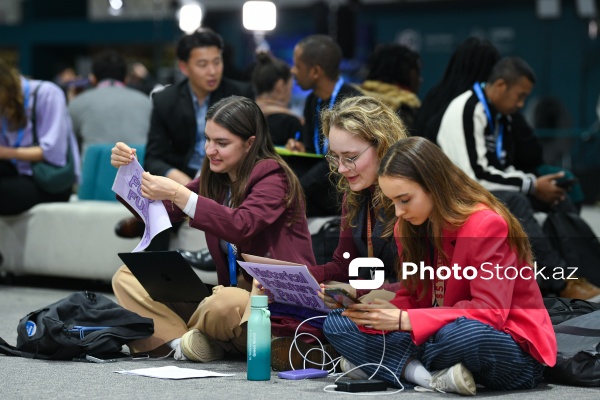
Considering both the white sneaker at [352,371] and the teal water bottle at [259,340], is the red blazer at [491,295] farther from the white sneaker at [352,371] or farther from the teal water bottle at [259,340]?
the teal water bottle at [259,340]

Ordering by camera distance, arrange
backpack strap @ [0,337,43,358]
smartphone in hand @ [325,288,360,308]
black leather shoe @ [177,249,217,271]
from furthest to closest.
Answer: black leather shoe @ [177,249,217,271]
backpack strap @ [0,337,43,358]
smartphone in hand @ [325,288,360,308]

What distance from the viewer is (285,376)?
168 inches

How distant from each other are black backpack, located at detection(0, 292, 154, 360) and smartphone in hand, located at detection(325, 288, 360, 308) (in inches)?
43.6

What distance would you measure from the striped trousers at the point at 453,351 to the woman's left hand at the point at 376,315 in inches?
4.9

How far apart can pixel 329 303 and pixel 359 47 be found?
15.6 m

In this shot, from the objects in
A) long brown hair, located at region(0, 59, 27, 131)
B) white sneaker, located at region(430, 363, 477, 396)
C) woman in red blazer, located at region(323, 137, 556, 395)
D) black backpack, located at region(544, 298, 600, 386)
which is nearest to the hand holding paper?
woman in red blazer, located at region(323, 137, 556, 395)

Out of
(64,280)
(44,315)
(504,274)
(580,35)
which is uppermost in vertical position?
(580,35)

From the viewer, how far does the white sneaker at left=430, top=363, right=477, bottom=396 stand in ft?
12.5

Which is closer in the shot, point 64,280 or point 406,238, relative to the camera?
point 406,238

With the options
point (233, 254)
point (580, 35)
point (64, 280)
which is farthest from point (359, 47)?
point (233, 254)

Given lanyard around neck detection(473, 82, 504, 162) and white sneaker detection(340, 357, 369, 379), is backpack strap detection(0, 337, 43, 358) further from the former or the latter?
lanyard around neck detection(473, 82, 504, 162)

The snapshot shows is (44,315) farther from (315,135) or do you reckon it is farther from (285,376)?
(315,135)

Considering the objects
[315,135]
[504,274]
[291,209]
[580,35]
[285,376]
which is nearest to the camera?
[504,274]

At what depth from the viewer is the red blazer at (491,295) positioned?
3760mm
